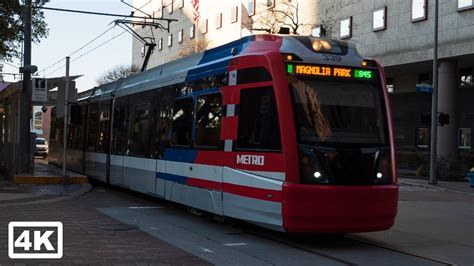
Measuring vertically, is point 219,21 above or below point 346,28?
above

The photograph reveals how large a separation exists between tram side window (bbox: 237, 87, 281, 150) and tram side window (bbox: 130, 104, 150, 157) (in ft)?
15.5

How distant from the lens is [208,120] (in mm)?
10922

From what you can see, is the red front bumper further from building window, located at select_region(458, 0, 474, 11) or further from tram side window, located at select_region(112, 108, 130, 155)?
building window, located at select_region(458, 0, 474, 11)

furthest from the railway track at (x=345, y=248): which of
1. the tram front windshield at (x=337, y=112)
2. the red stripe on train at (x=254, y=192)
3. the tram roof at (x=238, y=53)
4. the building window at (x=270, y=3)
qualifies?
the building window at (x=270, y=3)

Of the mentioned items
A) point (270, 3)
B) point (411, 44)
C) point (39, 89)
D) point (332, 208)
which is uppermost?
point (270, 3)

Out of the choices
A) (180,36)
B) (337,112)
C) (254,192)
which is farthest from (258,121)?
(180,36)

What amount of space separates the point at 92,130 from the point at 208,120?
31.4 feet

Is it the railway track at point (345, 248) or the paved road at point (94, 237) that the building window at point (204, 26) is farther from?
the railway track at point (345, 248)

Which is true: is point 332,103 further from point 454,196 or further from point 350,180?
point 454,196

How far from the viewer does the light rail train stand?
8.83 meters

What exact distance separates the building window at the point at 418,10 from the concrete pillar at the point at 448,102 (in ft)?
8.57

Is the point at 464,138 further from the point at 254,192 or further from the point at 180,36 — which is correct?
the point at 180,36

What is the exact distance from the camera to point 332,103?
9227mm

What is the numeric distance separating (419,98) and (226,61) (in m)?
29.9
